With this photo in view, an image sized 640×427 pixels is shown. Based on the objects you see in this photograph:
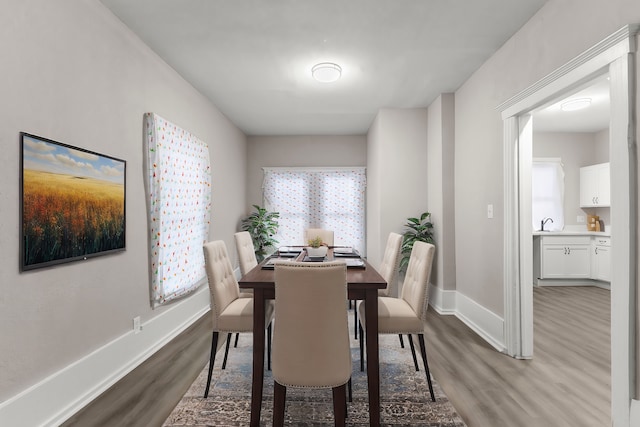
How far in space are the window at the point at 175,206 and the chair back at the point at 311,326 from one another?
182cm

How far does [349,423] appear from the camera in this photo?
190cm

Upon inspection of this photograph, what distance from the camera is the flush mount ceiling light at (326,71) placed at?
10.5 ft

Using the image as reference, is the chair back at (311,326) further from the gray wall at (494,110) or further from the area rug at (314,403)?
the gray wall at (494,110)

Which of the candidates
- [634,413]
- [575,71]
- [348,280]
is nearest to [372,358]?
[348,280]

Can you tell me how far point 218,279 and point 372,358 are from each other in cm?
115

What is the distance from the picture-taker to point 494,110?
10.2 ft

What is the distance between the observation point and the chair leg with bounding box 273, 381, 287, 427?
1667 millimetres

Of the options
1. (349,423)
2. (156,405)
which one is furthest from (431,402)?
(156,405)

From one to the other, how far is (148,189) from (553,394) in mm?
3421

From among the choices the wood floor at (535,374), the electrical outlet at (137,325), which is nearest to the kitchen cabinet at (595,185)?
the wood floor at (535,374)

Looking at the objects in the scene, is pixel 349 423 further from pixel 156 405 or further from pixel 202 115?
pixel 202 115

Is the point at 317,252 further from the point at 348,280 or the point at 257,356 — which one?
the point at 257,356

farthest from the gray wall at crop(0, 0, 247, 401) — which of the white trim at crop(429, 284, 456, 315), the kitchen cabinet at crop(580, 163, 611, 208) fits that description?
the kitchen cabinet at crop(580, 163, 611, 208)

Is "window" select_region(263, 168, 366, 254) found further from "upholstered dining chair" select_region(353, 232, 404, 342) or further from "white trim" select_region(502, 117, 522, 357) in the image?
"white trim" select_region(502, 117, 522, 357)
